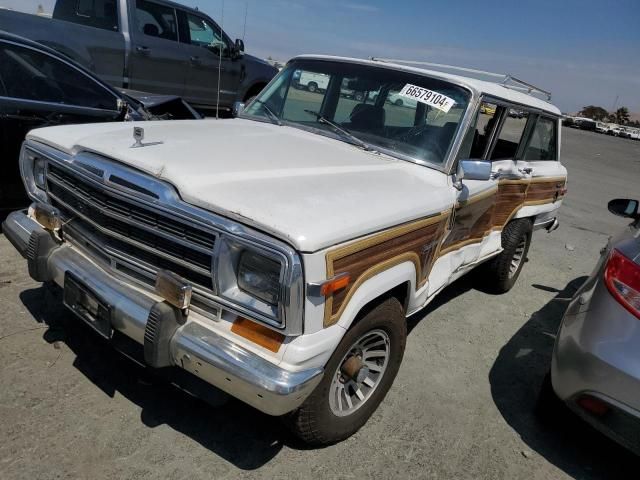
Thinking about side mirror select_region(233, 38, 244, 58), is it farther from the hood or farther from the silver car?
the silver car

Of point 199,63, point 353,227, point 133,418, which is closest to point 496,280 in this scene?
point 353,227

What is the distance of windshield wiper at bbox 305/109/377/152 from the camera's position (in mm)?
3455

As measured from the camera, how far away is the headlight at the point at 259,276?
210 cm

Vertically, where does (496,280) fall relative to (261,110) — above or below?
below

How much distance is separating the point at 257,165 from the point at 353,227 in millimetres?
697

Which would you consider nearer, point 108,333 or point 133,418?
point 108,333

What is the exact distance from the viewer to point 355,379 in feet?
9.14

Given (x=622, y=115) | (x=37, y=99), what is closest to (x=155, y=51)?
(x=37, y=99)

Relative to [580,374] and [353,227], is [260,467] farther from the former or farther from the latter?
[580,374]

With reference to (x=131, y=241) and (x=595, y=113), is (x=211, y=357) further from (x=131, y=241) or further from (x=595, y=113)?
(x=595, y=113)

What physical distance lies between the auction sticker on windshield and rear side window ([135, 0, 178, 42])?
587cm

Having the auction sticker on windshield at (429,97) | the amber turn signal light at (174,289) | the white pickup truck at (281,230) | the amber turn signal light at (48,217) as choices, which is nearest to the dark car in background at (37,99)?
the white pickup truck at (281,230)

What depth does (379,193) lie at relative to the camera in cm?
268

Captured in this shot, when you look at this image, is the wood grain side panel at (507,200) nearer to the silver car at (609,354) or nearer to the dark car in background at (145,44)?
the silver car at (609,354)
